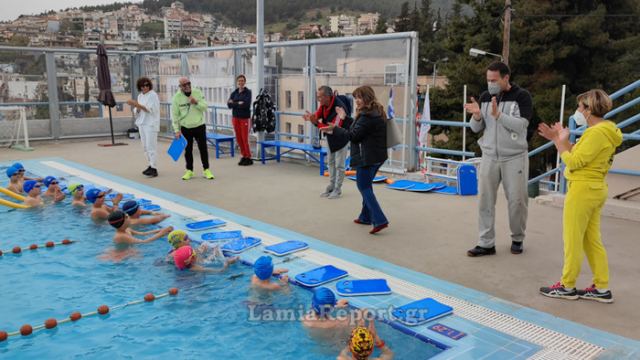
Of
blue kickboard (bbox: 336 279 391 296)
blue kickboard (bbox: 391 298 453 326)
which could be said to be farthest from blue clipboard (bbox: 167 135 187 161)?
blue kickboard (bbox: 391 298 453 326)

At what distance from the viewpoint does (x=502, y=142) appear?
538 centimetres

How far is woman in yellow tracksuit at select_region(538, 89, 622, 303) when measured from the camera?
416cm

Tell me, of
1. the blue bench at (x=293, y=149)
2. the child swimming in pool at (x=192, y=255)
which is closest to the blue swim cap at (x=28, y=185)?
the child swimming in pool at (x=192, y=255)

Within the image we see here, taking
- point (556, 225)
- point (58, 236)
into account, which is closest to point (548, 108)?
point (556, 225)

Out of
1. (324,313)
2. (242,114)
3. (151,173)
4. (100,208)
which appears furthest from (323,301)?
(242,114)

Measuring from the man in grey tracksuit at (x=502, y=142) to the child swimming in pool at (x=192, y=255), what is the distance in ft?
9.01

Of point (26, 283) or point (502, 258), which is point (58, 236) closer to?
point (26, 283)

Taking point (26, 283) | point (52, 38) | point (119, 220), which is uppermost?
point (52, 38)

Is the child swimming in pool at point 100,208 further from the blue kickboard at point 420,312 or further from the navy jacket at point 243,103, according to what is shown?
the blue kickboard at point 420,312

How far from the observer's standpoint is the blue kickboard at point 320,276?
497 cm

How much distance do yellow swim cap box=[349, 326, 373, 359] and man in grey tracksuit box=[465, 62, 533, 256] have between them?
2718 millimetres

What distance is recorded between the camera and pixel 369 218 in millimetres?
7066

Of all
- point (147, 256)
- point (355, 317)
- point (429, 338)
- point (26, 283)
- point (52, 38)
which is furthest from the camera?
point (52, 38)

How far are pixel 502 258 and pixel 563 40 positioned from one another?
25190mm
